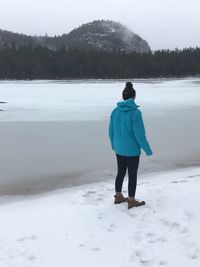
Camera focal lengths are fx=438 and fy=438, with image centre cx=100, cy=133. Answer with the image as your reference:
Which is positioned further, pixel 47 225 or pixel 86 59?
pixel 86 59

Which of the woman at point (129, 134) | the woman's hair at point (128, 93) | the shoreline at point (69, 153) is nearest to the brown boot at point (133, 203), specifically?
the woman at point (129, 134)

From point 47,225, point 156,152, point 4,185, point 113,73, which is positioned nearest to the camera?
point 47,225

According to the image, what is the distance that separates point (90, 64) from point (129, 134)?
98.1 metres

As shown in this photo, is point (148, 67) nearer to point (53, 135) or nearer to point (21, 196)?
point (53, 135)

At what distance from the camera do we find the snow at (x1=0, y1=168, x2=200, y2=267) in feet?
14.3

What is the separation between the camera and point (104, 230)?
16.6 ft

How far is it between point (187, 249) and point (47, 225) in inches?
68.6

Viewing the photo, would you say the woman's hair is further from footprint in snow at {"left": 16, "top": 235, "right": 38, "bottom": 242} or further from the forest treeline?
the forest treeline

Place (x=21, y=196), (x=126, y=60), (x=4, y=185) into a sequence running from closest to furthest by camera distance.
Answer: (x=21, y=196)
(x=4, y=185)
(x=126, y=60)

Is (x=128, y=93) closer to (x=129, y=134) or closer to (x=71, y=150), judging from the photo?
(x=129, y=134)

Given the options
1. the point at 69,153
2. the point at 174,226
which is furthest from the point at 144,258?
the point at 69,153

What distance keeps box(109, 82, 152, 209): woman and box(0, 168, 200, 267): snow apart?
1.54 ft

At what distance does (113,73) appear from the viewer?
→ 9994cm

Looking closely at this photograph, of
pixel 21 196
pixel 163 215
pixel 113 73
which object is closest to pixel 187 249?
pixel 163 215
